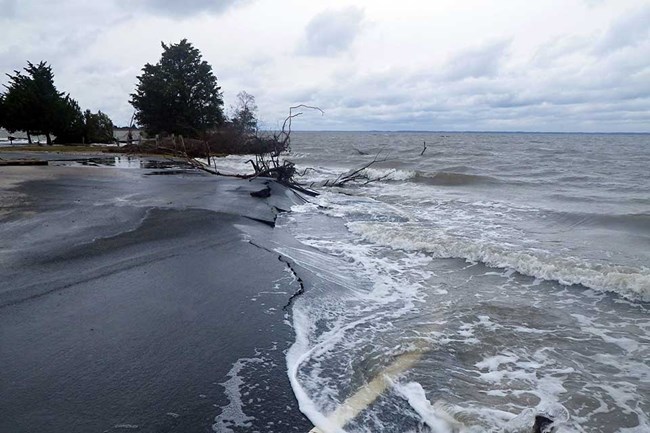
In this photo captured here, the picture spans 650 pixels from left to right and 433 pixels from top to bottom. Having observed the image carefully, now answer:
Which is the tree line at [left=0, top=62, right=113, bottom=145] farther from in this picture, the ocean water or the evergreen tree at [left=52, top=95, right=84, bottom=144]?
the ocean water

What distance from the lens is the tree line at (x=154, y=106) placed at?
35812mm

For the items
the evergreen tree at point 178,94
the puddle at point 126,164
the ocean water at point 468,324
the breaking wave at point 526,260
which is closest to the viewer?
the ocean water at point 468,324

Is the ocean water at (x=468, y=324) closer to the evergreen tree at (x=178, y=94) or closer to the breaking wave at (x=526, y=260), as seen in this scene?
the breaking wave at (x=526, y=260)

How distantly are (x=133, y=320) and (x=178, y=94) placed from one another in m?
40.6

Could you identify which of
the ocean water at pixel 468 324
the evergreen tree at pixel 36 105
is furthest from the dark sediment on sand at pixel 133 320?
the evergreen tree at pixel 36 105

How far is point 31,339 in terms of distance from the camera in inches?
151

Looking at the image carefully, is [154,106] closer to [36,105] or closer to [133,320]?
[36,105]

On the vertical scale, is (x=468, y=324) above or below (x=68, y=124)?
below

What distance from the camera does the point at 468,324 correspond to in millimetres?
5129

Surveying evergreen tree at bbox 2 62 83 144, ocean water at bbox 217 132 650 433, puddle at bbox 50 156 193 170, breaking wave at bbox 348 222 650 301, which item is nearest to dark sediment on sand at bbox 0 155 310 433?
ocean water at bbox 217 132 650 433

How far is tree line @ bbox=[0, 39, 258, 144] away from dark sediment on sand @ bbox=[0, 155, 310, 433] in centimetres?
3263

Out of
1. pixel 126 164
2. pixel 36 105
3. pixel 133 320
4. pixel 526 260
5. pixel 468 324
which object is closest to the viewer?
pixel 133 320

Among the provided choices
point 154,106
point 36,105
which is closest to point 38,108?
point 36,105

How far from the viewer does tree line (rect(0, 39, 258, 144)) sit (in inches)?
1410
